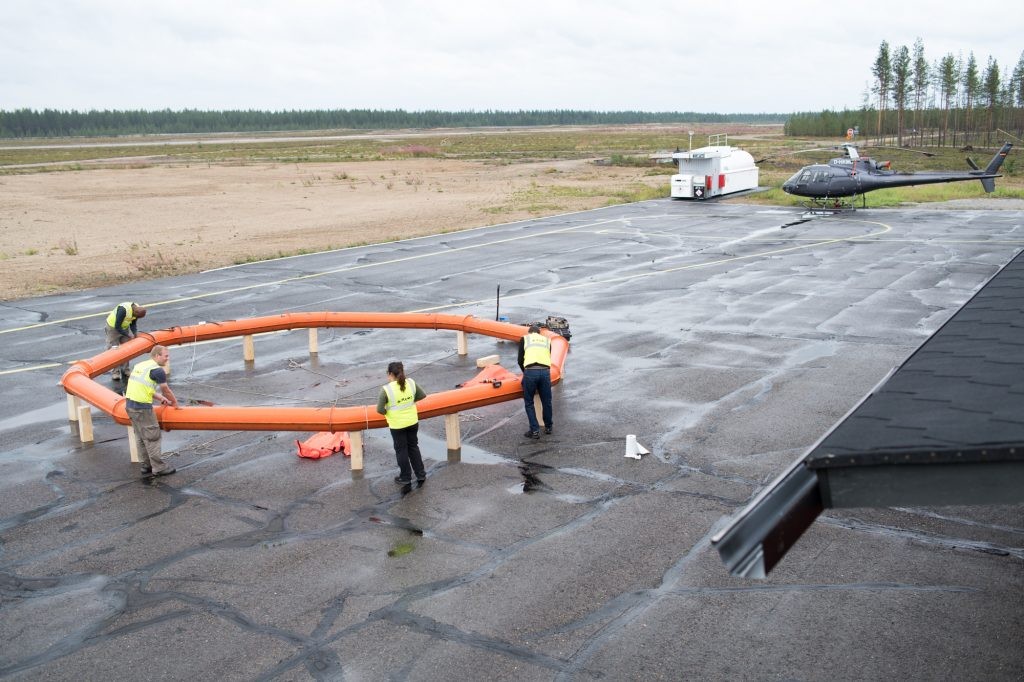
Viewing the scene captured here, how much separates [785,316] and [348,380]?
36.5 ft

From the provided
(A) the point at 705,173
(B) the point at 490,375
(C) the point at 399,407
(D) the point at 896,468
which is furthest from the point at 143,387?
(A) the point at 705,173

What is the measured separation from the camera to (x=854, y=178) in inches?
1688

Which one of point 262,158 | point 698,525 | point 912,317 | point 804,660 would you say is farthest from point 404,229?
point 262,158

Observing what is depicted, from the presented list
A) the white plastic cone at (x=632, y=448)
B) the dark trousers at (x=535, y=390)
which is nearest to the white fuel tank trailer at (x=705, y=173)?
the dark trousers at (x=535, y=390)

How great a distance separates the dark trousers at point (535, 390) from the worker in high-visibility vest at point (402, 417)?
2229 mm

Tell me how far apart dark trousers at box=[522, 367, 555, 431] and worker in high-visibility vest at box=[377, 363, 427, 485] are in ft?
7.31

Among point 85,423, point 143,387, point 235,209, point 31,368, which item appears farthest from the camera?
point 235,209

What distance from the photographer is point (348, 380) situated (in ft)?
56.9

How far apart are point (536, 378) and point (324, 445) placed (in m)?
3.43

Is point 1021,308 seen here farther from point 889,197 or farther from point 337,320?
point 889,197

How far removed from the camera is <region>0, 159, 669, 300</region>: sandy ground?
3456cm

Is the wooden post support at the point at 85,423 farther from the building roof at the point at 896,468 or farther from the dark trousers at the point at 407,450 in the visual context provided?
the building roof at the point at 896,468

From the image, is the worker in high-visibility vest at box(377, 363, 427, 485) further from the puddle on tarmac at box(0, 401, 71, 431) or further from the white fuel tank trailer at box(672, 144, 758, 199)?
the white fuel tank trailer at box(672, 144, 758, 199)

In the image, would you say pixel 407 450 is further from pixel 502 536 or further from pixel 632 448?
pixel 632 448
